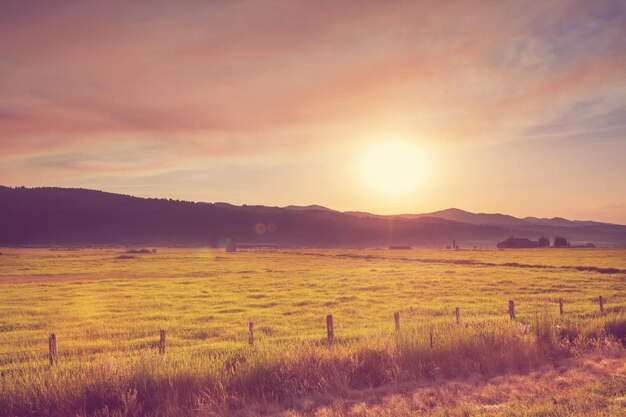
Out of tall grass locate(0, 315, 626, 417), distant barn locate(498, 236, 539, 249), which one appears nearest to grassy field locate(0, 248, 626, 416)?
tall grass locate(0, 315, 626, 417)

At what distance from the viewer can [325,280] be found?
2195 inches

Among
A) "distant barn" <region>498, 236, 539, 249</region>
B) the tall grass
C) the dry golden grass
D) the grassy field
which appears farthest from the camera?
"distant barn" <region>498, 236, 539, 249</region>

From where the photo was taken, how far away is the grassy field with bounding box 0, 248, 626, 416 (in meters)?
12.9

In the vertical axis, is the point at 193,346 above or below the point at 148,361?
below

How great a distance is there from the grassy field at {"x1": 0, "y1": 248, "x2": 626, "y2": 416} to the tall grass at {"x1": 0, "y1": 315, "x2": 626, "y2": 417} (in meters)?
Answer: 0.04

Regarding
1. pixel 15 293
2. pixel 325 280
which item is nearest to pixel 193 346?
pixel 15 293

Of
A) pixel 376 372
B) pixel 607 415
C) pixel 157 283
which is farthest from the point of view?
pixel 157 283

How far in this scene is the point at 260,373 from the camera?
1388 cm

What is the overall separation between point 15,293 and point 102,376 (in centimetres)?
3799

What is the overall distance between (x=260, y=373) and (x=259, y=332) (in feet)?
39.1

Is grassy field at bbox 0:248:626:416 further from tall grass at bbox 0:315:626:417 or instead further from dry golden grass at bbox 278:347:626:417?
dry golden grass at bbox 278:347:626:417

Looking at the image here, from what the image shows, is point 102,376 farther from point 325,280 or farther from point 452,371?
point 325,280

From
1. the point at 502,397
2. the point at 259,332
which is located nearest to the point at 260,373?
the point at 502,397

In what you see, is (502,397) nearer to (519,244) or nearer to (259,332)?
(259,332)
